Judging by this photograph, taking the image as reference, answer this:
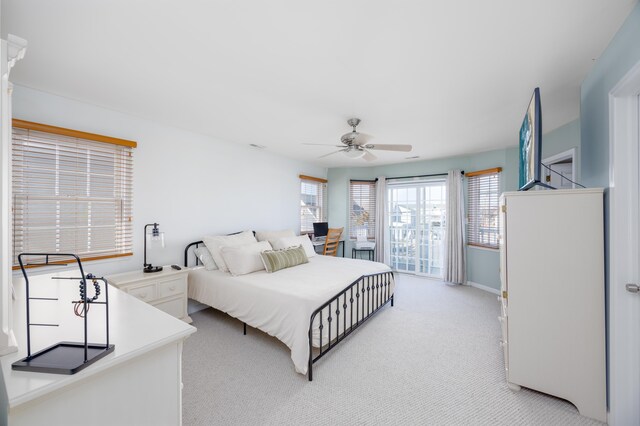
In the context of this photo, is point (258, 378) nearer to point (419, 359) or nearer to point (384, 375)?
point (384, 375)

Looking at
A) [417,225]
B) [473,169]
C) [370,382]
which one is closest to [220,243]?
[370,382]

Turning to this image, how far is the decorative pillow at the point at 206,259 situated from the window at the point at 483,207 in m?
4.49

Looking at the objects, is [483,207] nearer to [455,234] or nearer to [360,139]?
[455,234]

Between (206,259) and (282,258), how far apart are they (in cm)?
100

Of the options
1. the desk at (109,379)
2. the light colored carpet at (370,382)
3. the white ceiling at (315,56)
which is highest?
the white ceiling at (315,56)

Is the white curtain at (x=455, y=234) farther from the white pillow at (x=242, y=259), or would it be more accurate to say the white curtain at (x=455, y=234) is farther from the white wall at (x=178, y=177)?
the white pillow at (x=242, y=259)

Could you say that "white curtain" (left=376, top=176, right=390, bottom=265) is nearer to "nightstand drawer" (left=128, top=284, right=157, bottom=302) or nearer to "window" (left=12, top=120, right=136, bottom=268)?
"nightstand drawer" (left=128, top=284, right=157, bottom=302)

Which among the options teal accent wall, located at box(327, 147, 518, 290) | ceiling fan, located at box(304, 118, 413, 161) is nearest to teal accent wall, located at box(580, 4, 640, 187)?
ceiling fan, located at box(304, 118, 413, 161)

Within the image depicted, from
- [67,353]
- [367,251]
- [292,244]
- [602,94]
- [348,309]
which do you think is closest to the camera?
[67,353]

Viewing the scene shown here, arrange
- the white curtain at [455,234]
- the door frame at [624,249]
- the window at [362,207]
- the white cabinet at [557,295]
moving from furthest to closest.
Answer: the window at [362,207]
the white curtain at [455,234]
the white cabinet at [557,295]
the door frame at [624,249]

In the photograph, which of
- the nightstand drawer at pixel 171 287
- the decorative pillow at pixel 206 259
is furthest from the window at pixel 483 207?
the nightstand drawer at pixel 171 287

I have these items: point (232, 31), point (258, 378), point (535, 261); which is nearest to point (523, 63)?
point (535, 261)

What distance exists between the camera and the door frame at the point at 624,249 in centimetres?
159

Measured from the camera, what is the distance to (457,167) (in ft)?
16.8
